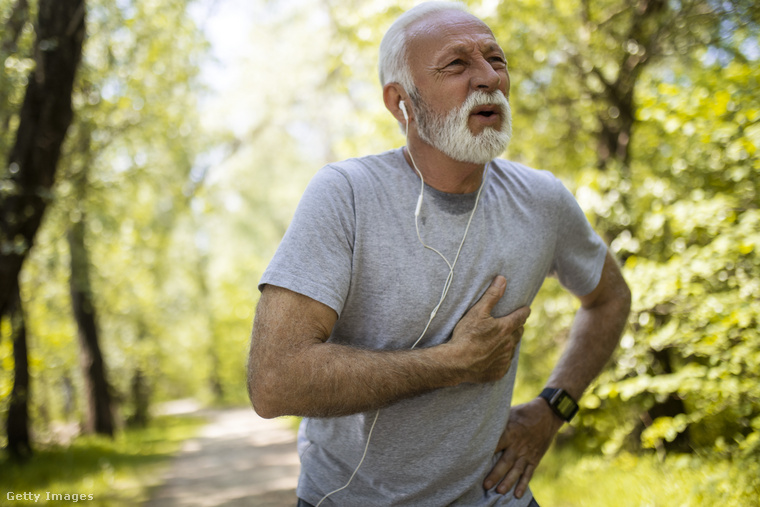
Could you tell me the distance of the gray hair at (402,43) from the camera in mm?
1948

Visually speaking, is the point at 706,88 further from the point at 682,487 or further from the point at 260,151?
the point at 260,151

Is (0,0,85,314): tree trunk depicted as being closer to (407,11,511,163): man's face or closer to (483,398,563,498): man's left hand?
(407,11,511,163): man's face

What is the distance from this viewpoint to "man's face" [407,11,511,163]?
1.82m

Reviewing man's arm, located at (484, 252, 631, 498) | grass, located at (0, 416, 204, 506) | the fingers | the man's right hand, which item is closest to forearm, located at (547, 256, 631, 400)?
man's arm, located at (484, 252, 631, 498)

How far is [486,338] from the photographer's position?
1.68 m

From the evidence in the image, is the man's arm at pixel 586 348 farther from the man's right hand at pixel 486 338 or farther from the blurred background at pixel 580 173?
the blurred background at pixel 580 173

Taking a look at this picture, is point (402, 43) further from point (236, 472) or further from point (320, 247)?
point (236, 472)

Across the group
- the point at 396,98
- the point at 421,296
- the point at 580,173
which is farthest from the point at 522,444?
the point at 580,173

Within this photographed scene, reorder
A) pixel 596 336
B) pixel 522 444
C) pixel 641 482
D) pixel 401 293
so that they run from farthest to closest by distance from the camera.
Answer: pixel 641 482, pixel 596 336, pixel 522 444, pixel 401 293

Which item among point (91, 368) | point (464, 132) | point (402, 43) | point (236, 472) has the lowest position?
point (91, 368)

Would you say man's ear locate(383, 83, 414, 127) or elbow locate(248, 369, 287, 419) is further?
man's ear locate(383, 83, 414, 127)

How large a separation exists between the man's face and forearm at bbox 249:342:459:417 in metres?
0.69

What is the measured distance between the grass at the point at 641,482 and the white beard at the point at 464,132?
2.50 m

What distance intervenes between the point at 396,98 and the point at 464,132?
1.11ft
